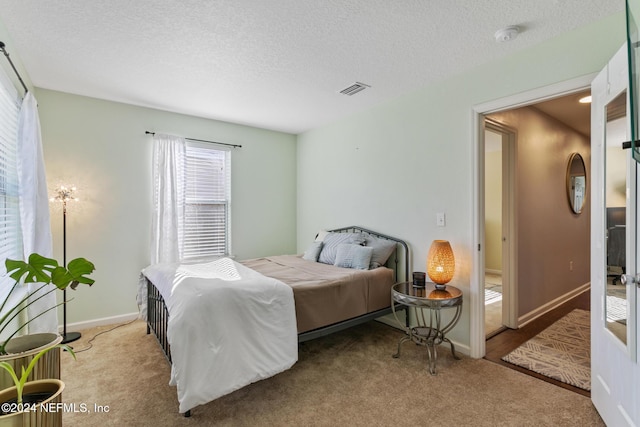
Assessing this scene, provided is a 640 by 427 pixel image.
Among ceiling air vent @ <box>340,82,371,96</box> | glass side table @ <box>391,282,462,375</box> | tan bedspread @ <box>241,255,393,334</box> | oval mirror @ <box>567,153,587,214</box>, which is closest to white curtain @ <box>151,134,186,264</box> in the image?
tan bedspread @ <box>241,255,393,334</box>

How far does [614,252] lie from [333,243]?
2.43 m

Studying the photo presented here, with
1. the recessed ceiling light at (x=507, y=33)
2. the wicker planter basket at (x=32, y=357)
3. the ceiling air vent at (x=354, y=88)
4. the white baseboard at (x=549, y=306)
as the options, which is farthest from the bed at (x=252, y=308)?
the recessed ceiling light at (x=507, y=33)

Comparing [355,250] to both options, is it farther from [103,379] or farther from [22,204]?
[22,204]

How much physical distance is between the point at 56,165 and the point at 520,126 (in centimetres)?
511

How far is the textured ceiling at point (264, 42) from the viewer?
1889 millimetres

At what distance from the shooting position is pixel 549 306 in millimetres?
3838

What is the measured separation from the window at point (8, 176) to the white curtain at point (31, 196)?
0.07 metres

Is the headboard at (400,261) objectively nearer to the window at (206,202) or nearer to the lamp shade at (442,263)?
the lamp shade at (442,263)

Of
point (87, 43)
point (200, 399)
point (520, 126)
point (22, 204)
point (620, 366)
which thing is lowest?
point (200, 399)

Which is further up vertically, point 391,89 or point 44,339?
point 391,89

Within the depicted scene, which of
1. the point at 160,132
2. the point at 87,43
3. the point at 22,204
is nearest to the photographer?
the point at 87,43

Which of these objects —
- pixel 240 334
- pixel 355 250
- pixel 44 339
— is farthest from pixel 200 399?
pixel 355 250

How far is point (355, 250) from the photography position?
3201 millimetres

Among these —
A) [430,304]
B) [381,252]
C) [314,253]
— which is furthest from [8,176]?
[430,304]
